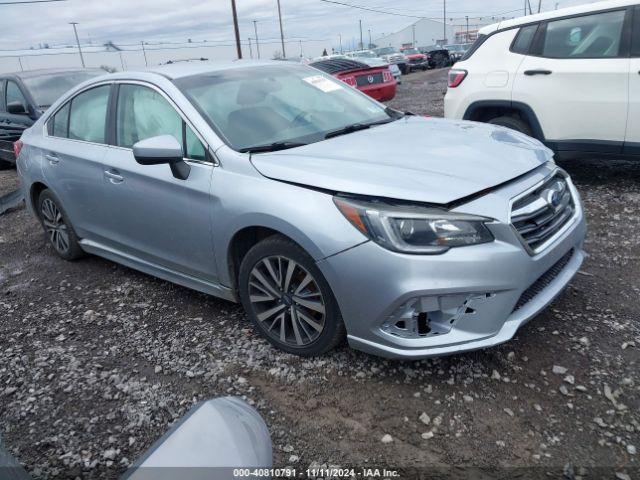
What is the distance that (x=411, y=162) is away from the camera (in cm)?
285

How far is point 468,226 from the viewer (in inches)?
99.5

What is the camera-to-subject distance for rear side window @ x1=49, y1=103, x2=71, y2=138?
14.9 ft

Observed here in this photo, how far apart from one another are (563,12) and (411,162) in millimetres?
3868

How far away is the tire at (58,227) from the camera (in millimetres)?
4633

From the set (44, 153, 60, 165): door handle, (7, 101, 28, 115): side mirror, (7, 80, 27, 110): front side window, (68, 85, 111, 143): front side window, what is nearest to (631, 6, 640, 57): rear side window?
(68, 85, 111, 143): front side window

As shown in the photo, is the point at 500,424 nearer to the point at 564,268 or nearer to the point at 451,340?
the point at 451,340

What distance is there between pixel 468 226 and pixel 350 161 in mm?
723

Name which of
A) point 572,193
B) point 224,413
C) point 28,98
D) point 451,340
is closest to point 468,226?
point 451,340

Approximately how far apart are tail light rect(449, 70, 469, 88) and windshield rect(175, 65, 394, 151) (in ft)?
7.96

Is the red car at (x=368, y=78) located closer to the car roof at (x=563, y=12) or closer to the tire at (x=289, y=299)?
the car roof at (x=563, y=12)

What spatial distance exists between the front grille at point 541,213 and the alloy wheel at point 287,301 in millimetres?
1039

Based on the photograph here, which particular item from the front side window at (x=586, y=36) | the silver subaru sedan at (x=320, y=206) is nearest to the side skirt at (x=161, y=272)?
the silver subaru sedan at (x=320, y=206)

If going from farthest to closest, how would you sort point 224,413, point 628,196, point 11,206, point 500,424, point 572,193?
1. point 11,206
2. point 628,196
3. point 572,193
4. point 500,424
5. point 224,413

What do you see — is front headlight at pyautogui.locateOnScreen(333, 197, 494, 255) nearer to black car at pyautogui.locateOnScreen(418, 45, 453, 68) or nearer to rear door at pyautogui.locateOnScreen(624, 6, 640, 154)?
rear door at pyautogui.locateOnScreen(624, 6, 640, 154)
